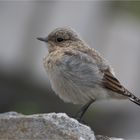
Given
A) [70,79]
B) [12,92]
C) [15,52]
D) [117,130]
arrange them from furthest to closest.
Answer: [15,52] → [12,92] → [117,130] → [70,79]

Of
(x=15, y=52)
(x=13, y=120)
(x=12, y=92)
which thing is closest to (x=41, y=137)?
(x=13, y=120)

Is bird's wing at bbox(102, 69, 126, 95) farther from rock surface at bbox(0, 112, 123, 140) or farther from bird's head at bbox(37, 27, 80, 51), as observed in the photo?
rock surface at bbox(0, 112, 123, 140)

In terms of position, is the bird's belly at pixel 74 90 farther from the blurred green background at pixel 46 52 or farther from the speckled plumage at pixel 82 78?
the blurred green background at pixel 46 52

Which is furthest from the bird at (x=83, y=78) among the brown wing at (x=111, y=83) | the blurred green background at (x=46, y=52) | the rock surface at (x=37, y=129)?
the blurred green background at (x=46, y=52)

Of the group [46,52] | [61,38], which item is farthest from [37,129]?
[46,52]

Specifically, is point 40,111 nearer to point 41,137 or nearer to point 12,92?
point 12,92

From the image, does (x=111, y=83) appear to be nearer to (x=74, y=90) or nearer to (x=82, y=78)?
(x=82, y=78)
